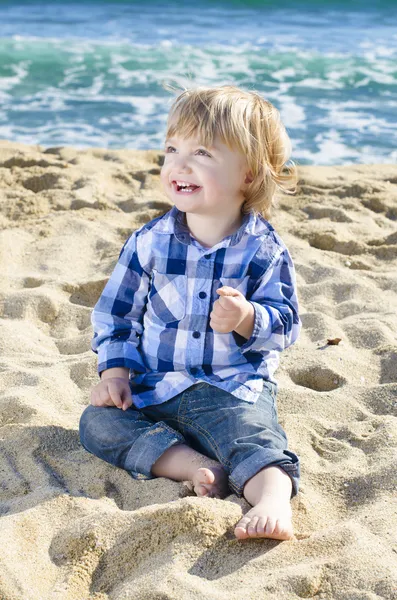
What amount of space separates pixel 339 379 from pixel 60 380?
104 centimetres

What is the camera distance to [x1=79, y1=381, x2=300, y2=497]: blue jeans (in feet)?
7.64

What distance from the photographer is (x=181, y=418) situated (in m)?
2.55

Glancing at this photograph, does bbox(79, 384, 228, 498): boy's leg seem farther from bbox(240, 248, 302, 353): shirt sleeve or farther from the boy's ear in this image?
the boy's ear

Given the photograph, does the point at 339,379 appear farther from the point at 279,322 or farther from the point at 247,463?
the point at 247,463

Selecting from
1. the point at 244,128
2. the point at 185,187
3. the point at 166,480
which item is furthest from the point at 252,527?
the point at 244,128

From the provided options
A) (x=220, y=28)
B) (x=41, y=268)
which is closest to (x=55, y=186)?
(x=41, y=268)

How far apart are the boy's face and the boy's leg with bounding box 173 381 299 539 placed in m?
0.59

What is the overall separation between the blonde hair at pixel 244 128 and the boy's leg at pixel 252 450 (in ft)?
2.12

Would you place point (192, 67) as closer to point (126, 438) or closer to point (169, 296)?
point (169, 296)

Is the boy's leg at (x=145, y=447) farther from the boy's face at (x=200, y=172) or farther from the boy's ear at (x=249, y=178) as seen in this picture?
the boy's ear at (x=249, y=178)

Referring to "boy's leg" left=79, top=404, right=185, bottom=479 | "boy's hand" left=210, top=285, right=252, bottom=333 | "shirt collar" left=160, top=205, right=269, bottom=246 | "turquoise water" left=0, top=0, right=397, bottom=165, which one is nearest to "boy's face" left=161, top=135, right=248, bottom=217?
"shirt collar" left=160, top=205, right=269, bottom=246

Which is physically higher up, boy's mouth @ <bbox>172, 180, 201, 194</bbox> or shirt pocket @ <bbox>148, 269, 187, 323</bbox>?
boy's mouth @ <bbox>172, 180, 201, 194</bbox>

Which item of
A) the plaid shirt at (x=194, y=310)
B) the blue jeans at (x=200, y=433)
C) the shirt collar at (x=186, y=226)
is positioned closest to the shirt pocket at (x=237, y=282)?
the plaid shirt at (x=194, y=310)

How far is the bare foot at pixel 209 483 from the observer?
229cm
